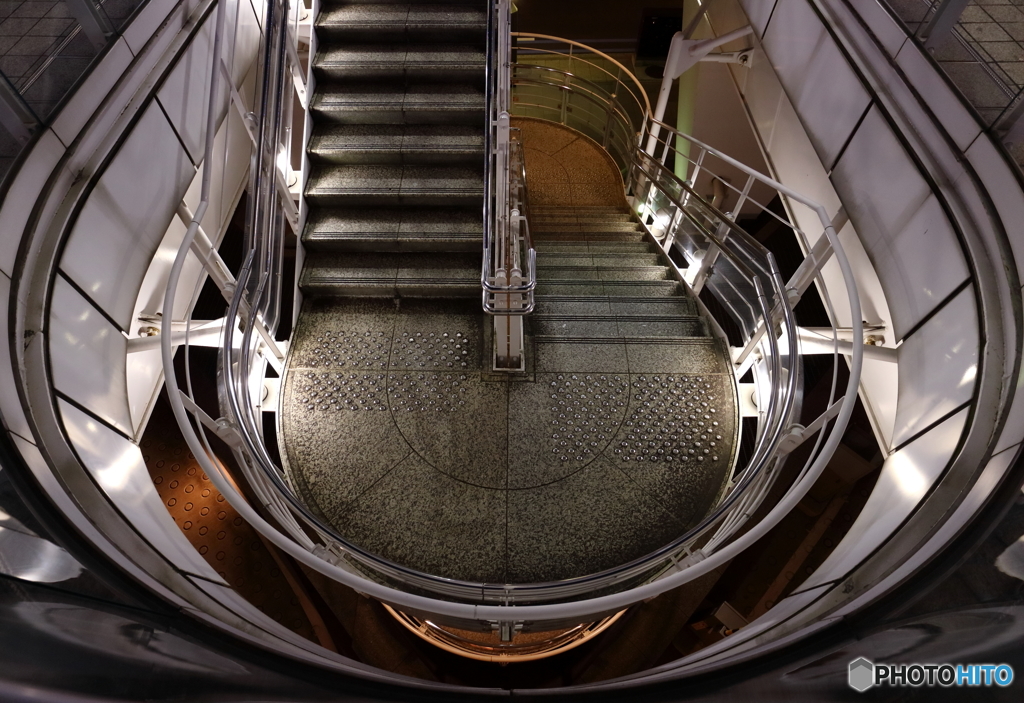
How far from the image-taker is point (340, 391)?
4.14m

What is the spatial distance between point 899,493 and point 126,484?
3822 mm

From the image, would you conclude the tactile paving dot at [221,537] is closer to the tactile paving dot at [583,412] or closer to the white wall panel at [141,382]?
the white wall panel at [141,382]

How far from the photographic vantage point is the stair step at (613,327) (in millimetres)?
4504

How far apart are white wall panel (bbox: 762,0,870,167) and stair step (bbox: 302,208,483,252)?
264 centimetres

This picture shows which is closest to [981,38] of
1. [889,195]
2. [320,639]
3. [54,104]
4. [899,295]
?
[889,195]

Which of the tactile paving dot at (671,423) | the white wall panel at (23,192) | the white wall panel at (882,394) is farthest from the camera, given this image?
the tactile paving dot at (671,423)

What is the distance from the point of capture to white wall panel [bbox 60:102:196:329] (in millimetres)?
2742

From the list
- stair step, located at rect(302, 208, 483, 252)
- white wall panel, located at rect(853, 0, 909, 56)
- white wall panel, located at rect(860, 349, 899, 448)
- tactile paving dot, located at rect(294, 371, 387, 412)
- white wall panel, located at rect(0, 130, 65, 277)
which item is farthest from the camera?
stair step, located at rect(302, 208, 483, 252)

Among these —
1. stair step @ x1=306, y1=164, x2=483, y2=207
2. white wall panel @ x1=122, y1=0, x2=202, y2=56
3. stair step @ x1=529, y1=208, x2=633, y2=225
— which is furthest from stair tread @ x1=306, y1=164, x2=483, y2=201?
stair step @ x1=529, y1=208, x2=633, y2=225

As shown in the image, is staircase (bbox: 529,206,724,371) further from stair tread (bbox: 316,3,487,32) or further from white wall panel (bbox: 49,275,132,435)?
white wall panel (bbox: 49,275,132,435)

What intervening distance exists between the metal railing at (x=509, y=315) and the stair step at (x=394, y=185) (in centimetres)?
Answer: 38

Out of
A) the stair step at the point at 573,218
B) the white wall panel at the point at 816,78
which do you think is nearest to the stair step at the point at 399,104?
the stair step at the point at 573,218

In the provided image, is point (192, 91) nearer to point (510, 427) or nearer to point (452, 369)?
point (452, 369)

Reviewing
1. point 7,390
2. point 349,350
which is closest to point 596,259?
point 349,350
